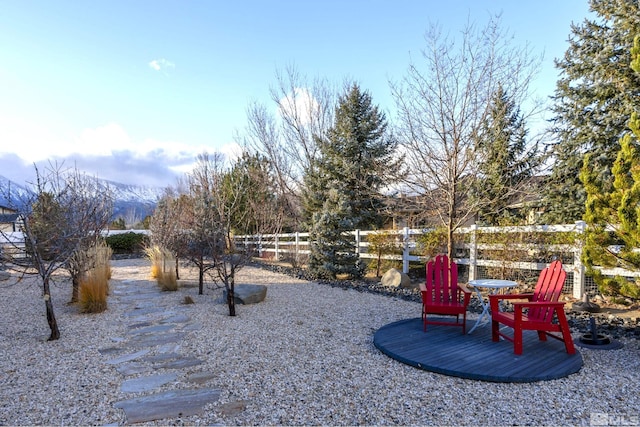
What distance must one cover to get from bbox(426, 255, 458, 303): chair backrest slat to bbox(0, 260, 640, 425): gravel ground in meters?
0.81

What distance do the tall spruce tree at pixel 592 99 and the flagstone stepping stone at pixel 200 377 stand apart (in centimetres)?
860

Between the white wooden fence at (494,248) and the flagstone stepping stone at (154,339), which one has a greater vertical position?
the white wooden fence at (494,248)

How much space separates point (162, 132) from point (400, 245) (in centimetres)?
856

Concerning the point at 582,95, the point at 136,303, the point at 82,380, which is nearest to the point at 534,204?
the point at 582,95

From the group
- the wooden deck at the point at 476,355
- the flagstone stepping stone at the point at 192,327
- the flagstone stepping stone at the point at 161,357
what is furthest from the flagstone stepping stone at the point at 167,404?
the flagstone stepping stone at the point at 192,327

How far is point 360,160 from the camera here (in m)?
13.4

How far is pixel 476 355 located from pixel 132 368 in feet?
10.0

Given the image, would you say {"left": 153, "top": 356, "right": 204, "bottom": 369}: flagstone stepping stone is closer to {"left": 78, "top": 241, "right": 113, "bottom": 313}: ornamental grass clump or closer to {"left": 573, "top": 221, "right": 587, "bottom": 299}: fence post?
{"left": 78, "top": 241, "right": 113, "bottom": 313}: ornamental grass clump

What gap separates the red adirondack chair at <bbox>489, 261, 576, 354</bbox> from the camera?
332 centimetres

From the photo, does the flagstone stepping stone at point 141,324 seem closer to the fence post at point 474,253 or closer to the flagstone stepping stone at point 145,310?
the flagstone stepping stone at point 145,310

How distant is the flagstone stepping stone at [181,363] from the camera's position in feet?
10.6

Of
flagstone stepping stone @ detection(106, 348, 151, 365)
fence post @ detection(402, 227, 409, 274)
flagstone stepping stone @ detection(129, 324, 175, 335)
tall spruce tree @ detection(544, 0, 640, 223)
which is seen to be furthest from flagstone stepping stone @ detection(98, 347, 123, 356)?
tall spruce tree @ detection(544, 0, 640, 223)

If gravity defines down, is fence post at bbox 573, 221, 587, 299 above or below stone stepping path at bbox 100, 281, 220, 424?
above

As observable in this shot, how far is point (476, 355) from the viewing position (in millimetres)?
3332
